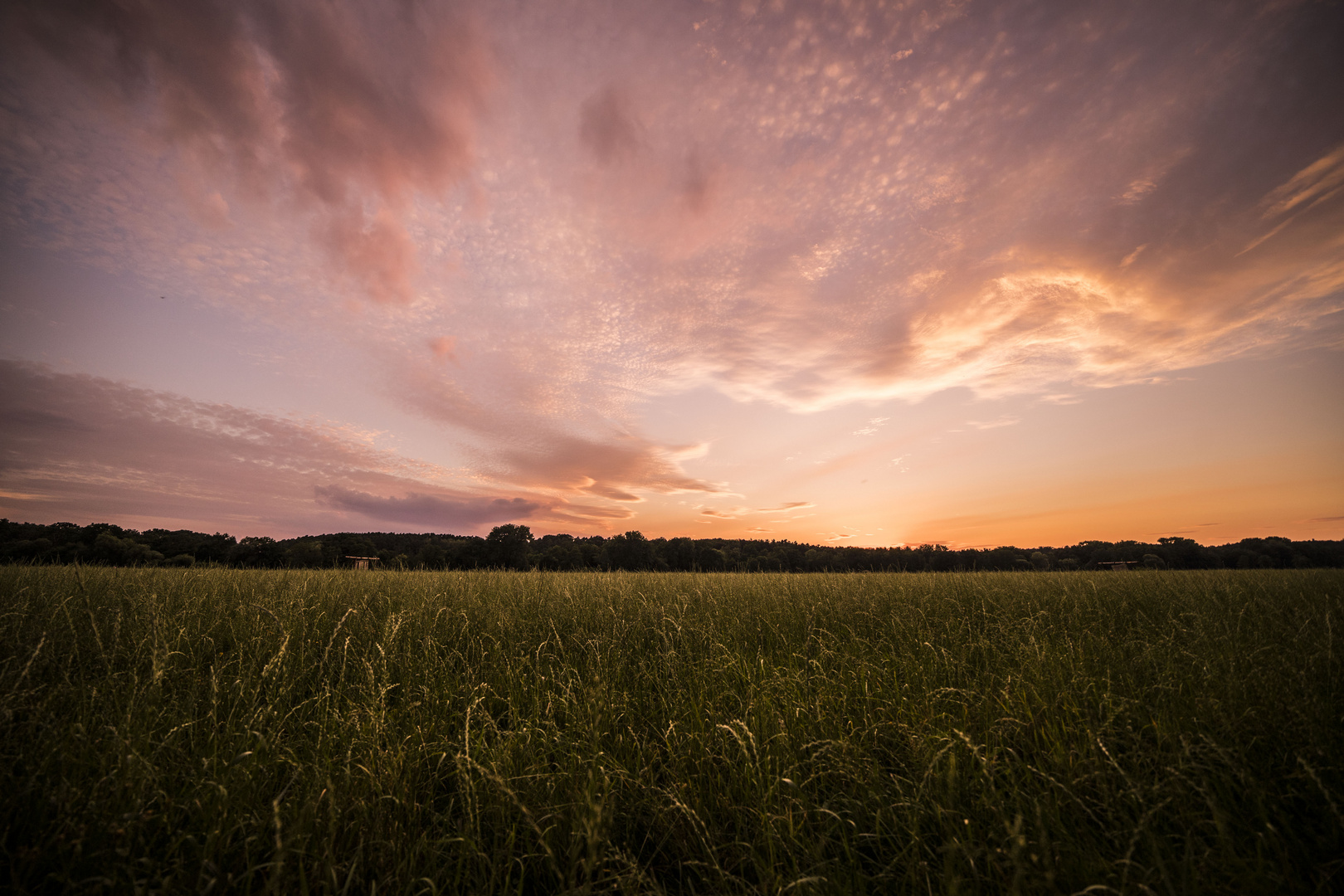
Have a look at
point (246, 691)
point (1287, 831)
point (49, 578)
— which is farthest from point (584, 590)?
point (49, 578)

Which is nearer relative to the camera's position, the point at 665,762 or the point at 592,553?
the point at 665,762

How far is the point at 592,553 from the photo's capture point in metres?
48.0

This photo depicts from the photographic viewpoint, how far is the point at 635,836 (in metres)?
2.47

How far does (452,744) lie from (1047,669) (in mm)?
4664

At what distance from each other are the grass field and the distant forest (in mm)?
13066

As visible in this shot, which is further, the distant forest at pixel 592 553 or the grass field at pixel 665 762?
the distant forest at pixel 592 553

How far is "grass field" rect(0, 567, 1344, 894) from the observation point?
1996 millimetres

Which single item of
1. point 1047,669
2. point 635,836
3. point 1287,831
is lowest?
point 635,836

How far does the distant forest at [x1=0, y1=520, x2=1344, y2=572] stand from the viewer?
23672 mm

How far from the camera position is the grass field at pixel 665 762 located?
1996 millimetres

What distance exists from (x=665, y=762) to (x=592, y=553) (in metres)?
46.6

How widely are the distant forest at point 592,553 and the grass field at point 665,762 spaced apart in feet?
42.9

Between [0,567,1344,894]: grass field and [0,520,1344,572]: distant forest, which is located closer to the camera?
[0,567,1344,894]: grass field

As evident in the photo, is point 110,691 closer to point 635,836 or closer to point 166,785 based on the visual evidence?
point 166,785
